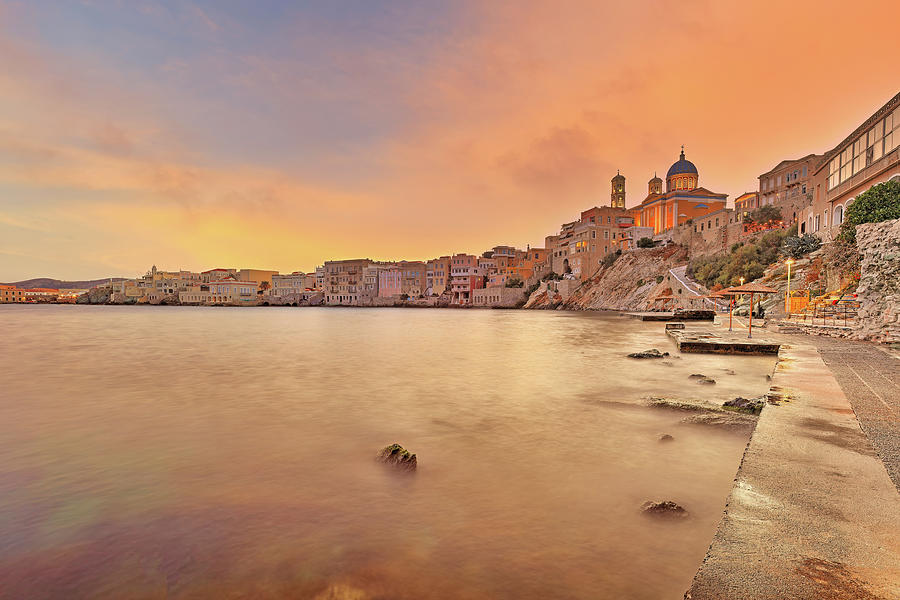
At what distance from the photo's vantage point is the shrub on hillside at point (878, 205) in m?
22.8

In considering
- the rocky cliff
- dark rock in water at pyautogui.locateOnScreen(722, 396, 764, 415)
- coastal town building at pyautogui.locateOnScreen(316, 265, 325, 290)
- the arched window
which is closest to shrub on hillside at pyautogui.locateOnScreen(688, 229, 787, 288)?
the rocky cliff

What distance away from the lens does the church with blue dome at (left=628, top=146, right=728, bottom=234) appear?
7656 centimetres

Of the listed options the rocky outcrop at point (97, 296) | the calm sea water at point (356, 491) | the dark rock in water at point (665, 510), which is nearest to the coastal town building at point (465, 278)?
the calm sea water at point (356, 491)

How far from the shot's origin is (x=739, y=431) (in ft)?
22.6

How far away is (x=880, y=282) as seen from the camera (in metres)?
11.6

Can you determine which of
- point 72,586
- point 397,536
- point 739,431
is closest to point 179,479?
point 72,586

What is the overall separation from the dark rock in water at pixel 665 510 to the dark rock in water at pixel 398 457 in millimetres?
3009

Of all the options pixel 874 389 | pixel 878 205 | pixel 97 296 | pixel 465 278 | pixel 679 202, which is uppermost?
pixel 679 202

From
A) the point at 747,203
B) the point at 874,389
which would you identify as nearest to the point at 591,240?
the point at 747,203

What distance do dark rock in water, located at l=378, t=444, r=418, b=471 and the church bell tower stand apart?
10457cm

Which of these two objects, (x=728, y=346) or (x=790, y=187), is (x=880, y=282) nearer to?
(x=728, y=346)

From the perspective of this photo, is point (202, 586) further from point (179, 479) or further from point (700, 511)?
point (700, 511)

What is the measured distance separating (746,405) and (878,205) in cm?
2478

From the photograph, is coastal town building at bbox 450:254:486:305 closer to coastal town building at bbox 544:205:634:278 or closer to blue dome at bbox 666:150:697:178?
coastal town building at bbox 544:205:634:278
